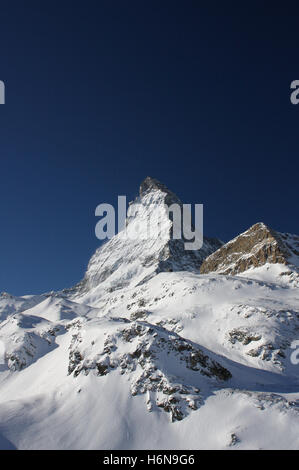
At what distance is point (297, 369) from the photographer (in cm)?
4412

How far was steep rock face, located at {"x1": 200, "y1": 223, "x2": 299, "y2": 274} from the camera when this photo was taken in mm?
87062

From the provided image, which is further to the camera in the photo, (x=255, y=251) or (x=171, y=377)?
(x=255, y=251)

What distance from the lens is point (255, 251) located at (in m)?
94.6

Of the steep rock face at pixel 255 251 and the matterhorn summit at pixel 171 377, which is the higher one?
the steep rock face at pixel 255 251

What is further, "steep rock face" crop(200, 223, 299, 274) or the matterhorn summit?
"steep rock face" crop(200, 223, 299, 274)

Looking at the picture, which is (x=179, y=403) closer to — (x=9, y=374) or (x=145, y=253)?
(x=9, y=374)

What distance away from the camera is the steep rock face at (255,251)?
286 feet

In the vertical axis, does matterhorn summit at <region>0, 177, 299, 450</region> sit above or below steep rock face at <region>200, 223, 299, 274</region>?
below

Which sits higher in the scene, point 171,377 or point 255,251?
point 255,251

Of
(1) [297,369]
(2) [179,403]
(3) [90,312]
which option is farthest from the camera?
(3) [90,312]

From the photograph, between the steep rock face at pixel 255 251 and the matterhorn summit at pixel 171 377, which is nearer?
the matterhorn summit at pixel 171 377

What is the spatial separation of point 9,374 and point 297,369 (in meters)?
49.7
